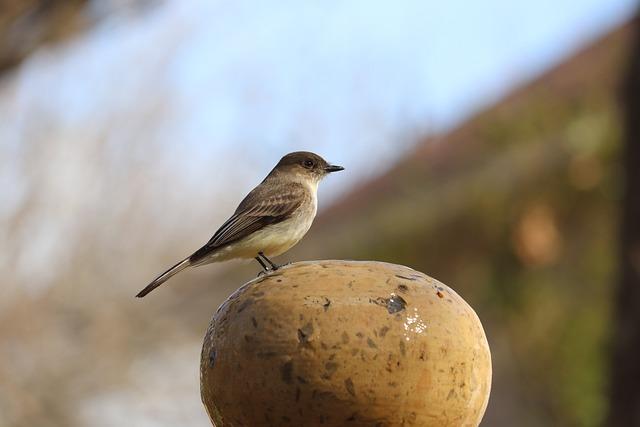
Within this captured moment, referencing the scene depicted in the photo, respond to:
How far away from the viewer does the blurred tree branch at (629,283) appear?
30.0 feet

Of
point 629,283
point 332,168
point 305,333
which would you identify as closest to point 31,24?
point 629,283

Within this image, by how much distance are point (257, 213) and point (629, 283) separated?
18.9 ft

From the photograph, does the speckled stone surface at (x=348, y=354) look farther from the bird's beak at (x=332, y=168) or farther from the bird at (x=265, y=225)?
the bird's beak at (x=332, y=168)

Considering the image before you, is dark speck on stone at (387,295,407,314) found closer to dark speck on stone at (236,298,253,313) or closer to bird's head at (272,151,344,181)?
dark speck on stone at (236,298,253,313)

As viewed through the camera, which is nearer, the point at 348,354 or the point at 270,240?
the point at 348,354

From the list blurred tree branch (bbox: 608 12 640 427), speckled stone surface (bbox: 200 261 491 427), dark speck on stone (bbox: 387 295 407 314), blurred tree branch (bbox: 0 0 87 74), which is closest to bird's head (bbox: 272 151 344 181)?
speckled stone surface (bbox: 200 261 491 427)

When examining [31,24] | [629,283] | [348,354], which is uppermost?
[31,24]

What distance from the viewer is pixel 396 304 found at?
9.16 feet

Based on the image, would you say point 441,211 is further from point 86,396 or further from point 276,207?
point 276,207

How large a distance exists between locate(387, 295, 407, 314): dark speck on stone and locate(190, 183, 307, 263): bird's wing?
158cm

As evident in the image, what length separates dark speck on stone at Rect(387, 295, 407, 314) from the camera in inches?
109

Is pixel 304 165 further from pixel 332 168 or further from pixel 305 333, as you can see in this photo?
pixel 305 333

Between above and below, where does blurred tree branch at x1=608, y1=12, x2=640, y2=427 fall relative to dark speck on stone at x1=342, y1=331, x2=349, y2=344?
below

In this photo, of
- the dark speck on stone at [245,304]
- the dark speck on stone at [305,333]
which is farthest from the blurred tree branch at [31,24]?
the dark speck on stone at [305,333]
